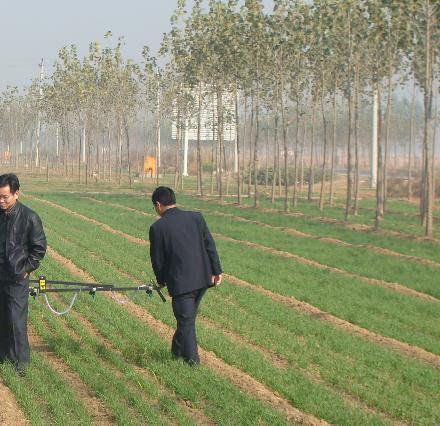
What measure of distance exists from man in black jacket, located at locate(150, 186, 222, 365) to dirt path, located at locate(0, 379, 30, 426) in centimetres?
194

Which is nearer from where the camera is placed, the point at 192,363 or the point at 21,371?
the point at 21,371

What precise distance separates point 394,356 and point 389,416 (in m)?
3.08

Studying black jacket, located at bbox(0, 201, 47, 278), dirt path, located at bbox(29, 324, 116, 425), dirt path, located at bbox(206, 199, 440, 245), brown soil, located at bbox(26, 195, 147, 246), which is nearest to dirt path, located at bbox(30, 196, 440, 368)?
dirt path, located at bbox(29, 324, 116, 425)

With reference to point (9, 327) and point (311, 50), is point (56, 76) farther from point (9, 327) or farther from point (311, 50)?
point (9, 327)

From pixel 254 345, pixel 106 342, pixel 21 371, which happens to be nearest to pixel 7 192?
pixel 21 371

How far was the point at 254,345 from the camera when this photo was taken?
41.0 ft

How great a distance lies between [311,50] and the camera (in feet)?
152

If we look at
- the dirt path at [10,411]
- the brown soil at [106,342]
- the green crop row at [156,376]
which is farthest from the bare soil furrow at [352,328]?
the dirt path at [10,411]

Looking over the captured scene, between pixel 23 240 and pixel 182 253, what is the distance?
1.70 m

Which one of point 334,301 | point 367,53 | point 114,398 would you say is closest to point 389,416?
point 114,398

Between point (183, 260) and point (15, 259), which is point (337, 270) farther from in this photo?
point (15, 259)

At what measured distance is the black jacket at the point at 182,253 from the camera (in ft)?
33.6

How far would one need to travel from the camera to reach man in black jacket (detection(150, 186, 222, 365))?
33.6ft

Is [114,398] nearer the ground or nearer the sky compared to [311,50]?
nearer the ground
